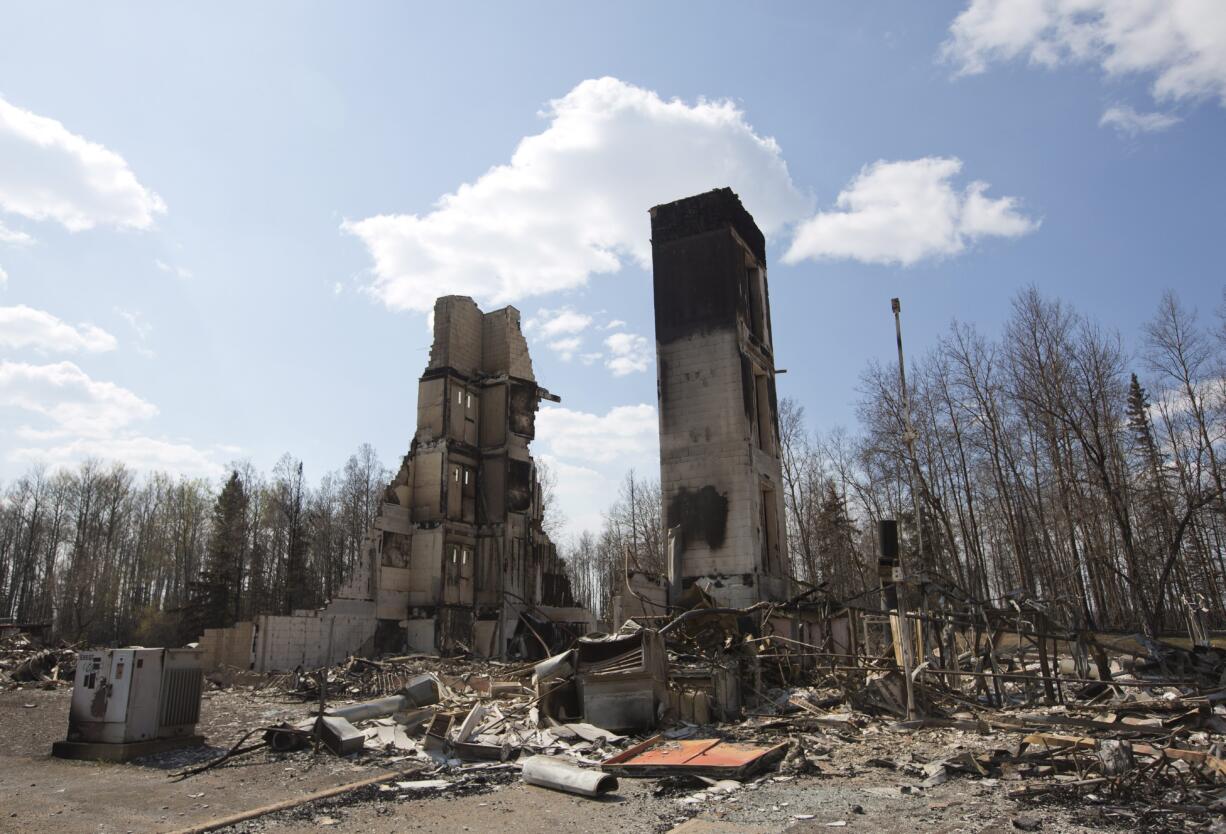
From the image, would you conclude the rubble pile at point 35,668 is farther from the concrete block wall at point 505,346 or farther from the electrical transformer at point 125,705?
the concrete block wall at point 505,346

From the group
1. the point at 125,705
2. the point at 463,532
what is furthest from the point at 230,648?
the point at 125,705

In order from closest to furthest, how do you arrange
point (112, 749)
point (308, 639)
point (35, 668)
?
point (112, 749) < point (35, 668) < point (308, 639)

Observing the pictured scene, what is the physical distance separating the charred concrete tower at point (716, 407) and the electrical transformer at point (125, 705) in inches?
606

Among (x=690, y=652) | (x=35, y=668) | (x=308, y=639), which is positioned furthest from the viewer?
(x=308, y=639)

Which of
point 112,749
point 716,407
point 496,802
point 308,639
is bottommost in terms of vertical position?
point 496,802

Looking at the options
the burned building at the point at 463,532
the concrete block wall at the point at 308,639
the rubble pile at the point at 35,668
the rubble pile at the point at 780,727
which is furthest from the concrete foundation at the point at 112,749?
the burned building at the point at 463,532

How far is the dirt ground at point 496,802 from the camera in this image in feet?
24.7

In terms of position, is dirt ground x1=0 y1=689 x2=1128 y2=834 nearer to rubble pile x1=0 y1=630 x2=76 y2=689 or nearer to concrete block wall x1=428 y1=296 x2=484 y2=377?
rubble pile x1=0 y1=630 x2=76 y2=689

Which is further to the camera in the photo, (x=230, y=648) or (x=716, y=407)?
(x=230, y=648)

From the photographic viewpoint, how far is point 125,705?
11688 millimetres

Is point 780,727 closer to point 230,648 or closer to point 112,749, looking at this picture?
point 112,749

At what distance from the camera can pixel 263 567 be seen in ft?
185

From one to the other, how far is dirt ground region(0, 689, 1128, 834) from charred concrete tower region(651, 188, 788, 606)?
12.9m

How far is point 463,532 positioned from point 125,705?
2362 cm
